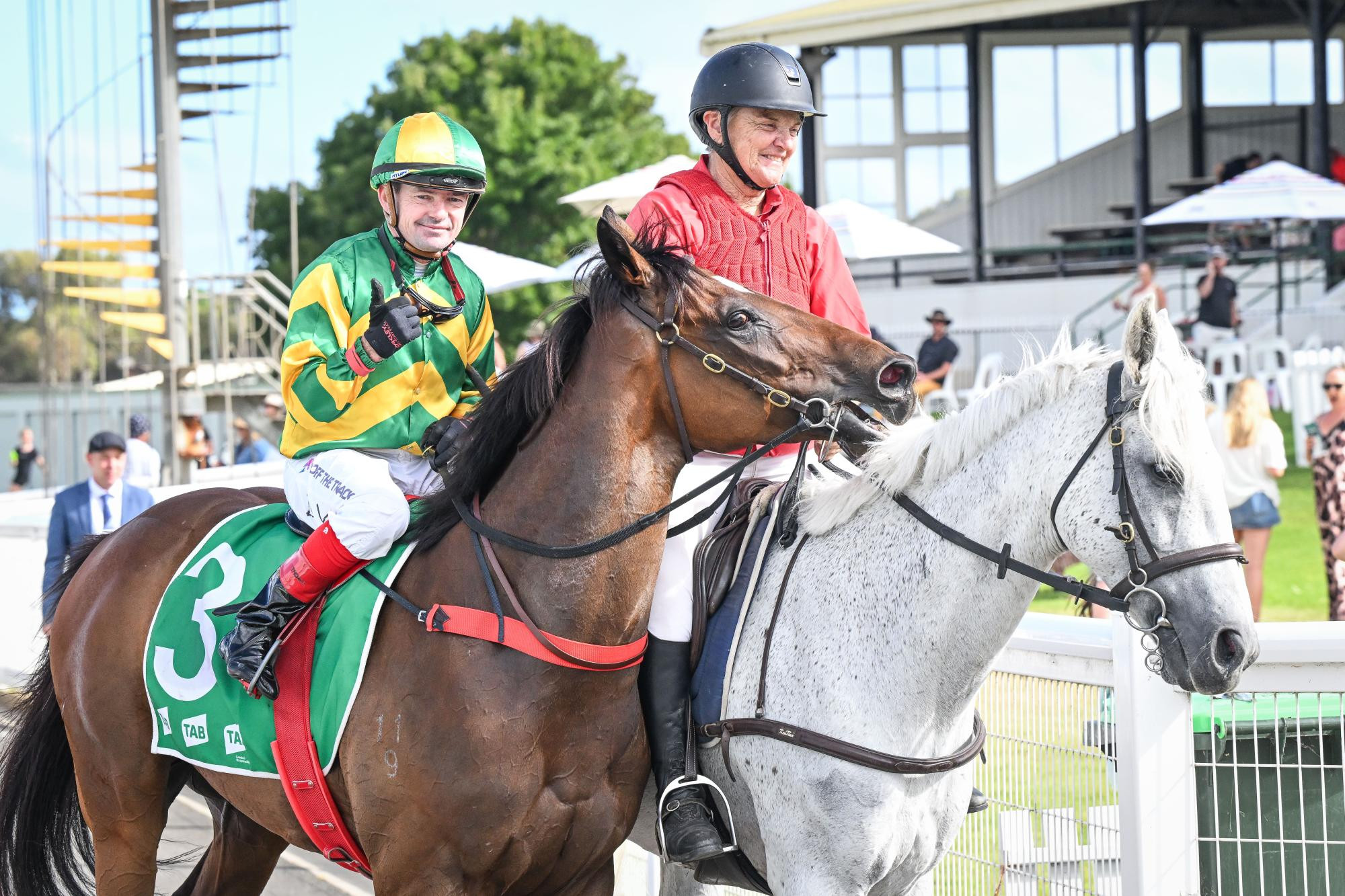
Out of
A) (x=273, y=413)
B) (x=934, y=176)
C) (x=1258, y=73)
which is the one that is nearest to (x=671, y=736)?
(x=273, y=413)

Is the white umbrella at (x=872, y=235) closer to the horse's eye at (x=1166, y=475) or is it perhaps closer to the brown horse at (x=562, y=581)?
the brown horse at (x=562, y=581)

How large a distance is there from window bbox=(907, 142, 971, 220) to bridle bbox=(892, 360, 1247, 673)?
23.0 m

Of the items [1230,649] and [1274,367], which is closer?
[1230,649]

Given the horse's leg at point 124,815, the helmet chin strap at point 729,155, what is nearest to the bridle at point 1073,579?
the helmet chin strap at point 729,155

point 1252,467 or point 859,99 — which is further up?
point 859,99

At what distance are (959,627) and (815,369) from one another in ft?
2.20

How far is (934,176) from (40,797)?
23.3m

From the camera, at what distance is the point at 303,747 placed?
10.4ft

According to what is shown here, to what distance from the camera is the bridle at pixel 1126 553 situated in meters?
2.64

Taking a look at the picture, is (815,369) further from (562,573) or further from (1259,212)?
(1259,212)

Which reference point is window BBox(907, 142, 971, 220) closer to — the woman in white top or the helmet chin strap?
the woman in white top

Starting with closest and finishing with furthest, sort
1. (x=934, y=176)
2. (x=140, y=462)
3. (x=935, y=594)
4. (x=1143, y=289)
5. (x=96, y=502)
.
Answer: (x=935, y=594)
(x=96, y=502)
(x=140, y=462)
(x=1143, y=289)
(x=934, y=176)

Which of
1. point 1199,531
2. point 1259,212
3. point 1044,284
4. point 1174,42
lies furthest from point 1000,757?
point 1174,42

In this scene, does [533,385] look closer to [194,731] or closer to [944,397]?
[194,731]
